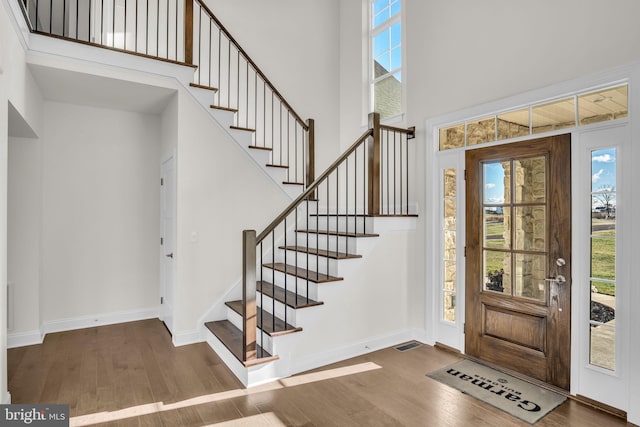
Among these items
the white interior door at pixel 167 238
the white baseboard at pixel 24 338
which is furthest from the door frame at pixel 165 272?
the white baseboard at pixel 24 338

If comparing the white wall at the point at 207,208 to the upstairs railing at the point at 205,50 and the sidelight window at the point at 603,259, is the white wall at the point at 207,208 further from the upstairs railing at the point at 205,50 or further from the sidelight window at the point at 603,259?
the sidelight window at the point at 603,259

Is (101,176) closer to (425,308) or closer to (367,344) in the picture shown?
(367,344)

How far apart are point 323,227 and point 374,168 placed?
114 cm

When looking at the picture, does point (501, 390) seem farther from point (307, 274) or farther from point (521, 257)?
point (307, 274)

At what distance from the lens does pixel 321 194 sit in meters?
5.34

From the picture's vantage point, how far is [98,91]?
12.7ft

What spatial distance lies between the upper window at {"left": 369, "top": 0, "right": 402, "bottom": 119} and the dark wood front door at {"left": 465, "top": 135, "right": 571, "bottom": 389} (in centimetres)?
178

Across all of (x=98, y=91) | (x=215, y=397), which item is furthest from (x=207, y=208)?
(x=215, y=397)

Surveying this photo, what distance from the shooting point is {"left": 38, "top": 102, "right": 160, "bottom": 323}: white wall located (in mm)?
4262

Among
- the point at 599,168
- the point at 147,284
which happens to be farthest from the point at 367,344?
the point at 147,284

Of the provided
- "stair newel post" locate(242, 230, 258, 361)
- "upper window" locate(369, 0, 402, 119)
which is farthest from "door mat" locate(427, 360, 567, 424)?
"upper window" locate(369, 0, 402, 119)

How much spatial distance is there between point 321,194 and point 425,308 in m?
2.23

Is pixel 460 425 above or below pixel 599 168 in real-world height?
below

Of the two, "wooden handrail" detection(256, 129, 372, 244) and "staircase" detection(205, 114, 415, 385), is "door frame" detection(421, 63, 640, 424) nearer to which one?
"staircase" detection(205, 114, 415, 385)
